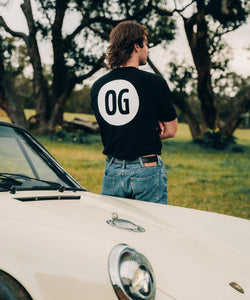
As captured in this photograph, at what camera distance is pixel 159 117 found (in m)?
2.95

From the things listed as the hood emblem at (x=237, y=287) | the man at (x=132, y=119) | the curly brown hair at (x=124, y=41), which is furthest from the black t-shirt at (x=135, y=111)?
the hood emblem at (x=237, y=287)

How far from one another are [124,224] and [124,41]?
146 cm

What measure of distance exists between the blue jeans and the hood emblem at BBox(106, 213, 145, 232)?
732 mm

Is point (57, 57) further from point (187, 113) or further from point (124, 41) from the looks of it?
point (124, 41)

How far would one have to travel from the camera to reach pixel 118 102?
114 inches

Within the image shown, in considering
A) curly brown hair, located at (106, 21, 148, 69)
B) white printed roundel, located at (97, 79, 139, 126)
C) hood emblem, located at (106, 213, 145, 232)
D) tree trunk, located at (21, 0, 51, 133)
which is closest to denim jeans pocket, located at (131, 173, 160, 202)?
white printed roundel, located at (97, 79, 139, 126)

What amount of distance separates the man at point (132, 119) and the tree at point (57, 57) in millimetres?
14708

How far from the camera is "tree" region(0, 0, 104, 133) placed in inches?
731

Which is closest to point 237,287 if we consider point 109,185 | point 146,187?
point 146,187

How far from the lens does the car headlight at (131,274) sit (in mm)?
1617

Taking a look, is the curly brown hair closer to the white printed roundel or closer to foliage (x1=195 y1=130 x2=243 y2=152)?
the white printed roundel

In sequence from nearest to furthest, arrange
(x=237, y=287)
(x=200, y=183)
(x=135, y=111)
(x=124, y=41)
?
(x=237, y=287)
(x=135, y=111)
(x=124, y=41)
(x=200, y=183)

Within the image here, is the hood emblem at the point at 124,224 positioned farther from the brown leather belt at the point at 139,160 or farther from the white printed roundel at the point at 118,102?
the white printed roundel at the point at 118,102

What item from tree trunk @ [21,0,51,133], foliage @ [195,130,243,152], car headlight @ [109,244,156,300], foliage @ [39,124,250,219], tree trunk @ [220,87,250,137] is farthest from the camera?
tree trunk @ [220,87,250,137]
